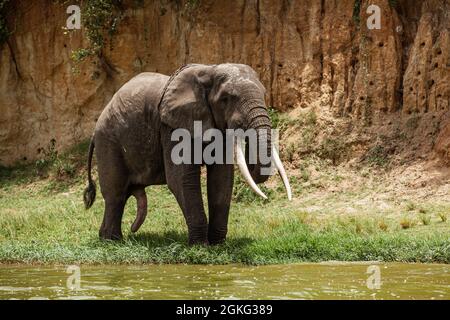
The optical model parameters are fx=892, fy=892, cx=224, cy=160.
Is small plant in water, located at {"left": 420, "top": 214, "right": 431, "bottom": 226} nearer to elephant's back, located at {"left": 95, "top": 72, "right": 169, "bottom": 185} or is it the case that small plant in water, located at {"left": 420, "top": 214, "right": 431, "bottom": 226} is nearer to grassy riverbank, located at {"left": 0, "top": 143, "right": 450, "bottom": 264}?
grassy riverbank, located at {"left": 0, "top": 143, "right": 450, "bottom": 264}

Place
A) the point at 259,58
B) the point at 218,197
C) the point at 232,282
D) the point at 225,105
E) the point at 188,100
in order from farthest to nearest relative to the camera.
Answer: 1. the point at 259,58
2. the point at 218,197
3. the point at 188,100
4. the point at 225,105
5. the point at 232,282

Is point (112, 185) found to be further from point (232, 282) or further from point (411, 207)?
point (411, 207)

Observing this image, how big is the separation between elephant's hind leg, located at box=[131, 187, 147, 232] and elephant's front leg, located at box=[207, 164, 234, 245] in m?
1.34

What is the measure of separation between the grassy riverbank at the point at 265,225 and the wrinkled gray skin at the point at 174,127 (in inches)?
19.9

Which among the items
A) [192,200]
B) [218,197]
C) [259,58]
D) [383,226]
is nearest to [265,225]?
[218,197]

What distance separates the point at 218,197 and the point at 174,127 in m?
1.23

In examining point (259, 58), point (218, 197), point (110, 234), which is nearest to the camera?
point (218, 197)

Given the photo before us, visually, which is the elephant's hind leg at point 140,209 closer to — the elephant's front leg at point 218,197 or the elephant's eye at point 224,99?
the elephant's front leg at point 218,197

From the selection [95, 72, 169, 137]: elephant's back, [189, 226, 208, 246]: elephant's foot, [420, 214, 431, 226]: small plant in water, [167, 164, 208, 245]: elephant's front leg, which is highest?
[95, 72, 169, 137]: elephant's back

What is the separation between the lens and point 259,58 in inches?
852

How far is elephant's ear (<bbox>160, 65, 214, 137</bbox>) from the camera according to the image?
496 inches

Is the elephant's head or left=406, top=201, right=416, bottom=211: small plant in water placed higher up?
the elephant's head

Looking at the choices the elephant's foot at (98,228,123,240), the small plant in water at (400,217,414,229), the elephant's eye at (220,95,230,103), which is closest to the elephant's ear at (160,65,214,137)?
the elephant's eye at (220,95,230,103)
